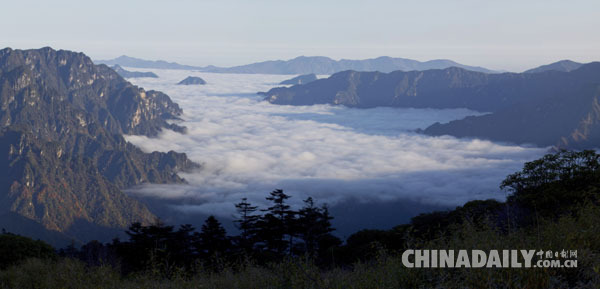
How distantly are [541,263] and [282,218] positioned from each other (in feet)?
158

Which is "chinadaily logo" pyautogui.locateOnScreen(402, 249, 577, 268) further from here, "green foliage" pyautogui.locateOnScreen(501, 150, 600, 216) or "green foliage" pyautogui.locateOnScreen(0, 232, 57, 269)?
"green foliage" pyautogui.locateOnScreen(0, 232, 57, 269)

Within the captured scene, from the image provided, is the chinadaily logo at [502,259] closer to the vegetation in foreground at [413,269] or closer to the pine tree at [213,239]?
the vegetation in foreground at [413,269]

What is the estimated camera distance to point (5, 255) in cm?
4475

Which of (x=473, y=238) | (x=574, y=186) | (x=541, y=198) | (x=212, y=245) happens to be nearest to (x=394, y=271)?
(x=473, y=238)

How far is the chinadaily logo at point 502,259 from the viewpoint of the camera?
931 cm

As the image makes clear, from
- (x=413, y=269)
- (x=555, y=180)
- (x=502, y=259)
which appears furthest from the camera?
(x=555, y=180)

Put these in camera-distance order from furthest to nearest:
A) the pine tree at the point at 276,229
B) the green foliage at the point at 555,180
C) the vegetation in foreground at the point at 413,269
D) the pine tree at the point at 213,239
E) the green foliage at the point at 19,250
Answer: the pine tree at the point at 276,229
the pine tree at the point at 213,239
the green foliage at the point at 19,250
the green foliage at the point at 555,180
the vegetation in foreground at the point at 413,269

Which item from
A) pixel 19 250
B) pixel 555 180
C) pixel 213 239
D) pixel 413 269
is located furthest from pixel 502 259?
pixel 19 250

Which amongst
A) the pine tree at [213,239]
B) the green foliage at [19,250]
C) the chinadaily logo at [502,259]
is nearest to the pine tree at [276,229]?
the pine tree at [213,239]

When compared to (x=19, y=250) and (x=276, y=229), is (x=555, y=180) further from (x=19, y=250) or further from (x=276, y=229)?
(x=19, y=250)

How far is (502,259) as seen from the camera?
31.4ft

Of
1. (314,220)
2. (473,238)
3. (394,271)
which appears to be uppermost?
(473,238)

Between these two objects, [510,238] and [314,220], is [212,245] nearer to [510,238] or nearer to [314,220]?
[314,220]

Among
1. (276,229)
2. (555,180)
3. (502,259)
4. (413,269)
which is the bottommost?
(276,229)
